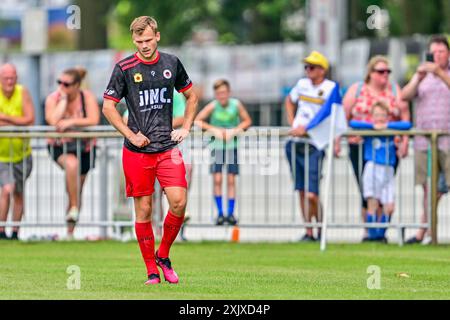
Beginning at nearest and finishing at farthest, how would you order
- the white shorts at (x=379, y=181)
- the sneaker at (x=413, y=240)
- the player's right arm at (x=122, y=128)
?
the player's right arm at (x=122, y=128)
the white shorts at (x=379, y=181)
the sneaker at (x=413, y=240)

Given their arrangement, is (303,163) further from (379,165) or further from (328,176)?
(379,165)

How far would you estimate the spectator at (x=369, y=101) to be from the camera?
18312mm

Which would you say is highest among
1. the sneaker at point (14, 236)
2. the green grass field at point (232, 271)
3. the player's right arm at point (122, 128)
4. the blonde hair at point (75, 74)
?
the blonde hair at point (75, 74)

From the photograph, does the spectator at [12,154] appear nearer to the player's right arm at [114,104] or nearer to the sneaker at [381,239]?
the sneaker at [381,239]

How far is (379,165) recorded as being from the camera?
18.2 metres

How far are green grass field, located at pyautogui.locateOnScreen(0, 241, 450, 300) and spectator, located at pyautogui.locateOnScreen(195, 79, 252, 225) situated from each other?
0.66 m

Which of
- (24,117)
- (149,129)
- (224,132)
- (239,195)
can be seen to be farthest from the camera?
(239,195)

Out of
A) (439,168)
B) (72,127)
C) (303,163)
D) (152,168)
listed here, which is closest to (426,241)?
(439,168)

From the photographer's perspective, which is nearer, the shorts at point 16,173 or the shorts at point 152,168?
the shorts at point 152,168

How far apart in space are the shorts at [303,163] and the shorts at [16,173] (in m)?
2.98

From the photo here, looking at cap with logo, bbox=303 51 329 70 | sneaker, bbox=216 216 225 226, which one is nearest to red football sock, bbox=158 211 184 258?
sneaker, bbox=216 216 225 226

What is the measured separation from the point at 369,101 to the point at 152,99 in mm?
6085

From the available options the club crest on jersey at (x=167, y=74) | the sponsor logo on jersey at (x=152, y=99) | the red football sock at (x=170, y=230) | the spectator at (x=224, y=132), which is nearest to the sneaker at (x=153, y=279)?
the red football sock at (x=170, y=230)

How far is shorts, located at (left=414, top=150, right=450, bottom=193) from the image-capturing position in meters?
18.2
